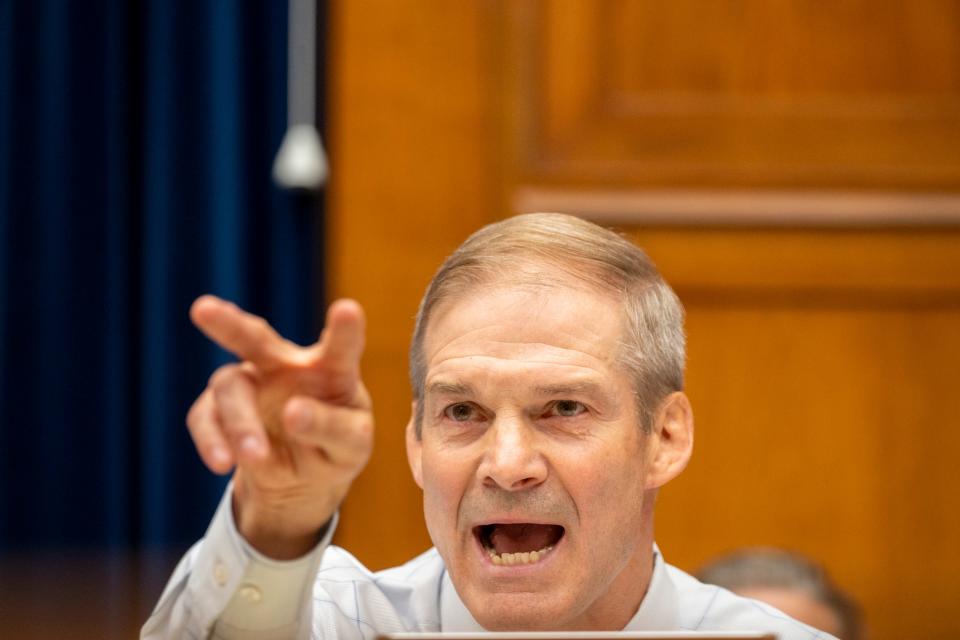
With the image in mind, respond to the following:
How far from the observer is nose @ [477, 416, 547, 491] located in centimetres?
174

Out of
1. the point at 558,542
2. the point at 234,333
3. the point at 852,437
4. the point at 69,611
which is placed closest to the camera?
the point at 234,333

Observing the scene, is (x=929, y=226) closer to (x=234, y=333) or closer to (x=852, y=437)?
(x=852, y=437)

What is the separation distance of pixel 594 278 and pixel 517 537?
0.39m

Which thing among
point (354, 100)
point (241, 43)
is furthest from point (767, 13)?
point (241, 43)

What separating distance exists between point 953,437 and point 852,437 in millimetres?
254

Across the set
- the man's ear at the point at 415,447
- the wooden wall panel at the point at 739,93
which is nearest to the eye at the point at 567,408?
the man's ear at the point at 415,447

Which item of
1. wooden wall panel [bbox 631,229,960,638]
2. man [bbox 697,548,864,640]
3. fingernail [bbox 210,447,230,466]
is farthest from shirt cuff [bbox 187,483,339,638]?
wooden wall panel [bbox 631,229,960,638]

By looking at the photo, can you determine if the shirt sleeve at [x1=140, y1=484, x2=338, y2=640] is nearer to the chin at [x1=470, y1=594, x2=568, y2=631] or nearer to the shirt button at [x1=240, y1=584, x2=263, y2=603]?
the shirt button at [x1=240, y1=584, x2=263, y2=603]

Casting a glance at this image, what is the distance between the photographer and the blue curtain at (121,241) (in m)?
3.89

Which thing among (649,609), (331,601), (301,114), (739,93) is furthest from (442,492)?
(301,114)

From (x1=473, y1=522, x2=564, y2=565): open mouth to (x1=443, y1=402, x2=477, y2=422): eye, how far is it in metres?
0.15

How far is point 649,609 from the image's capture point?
2004 millimetres

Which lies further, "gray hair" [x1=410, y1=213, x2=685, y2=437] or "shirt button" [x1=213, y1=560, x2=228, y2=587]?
"gray hair" [x1=410, y1=213, x2=685, y2=437]

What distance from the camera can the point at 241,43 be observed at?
394cm
